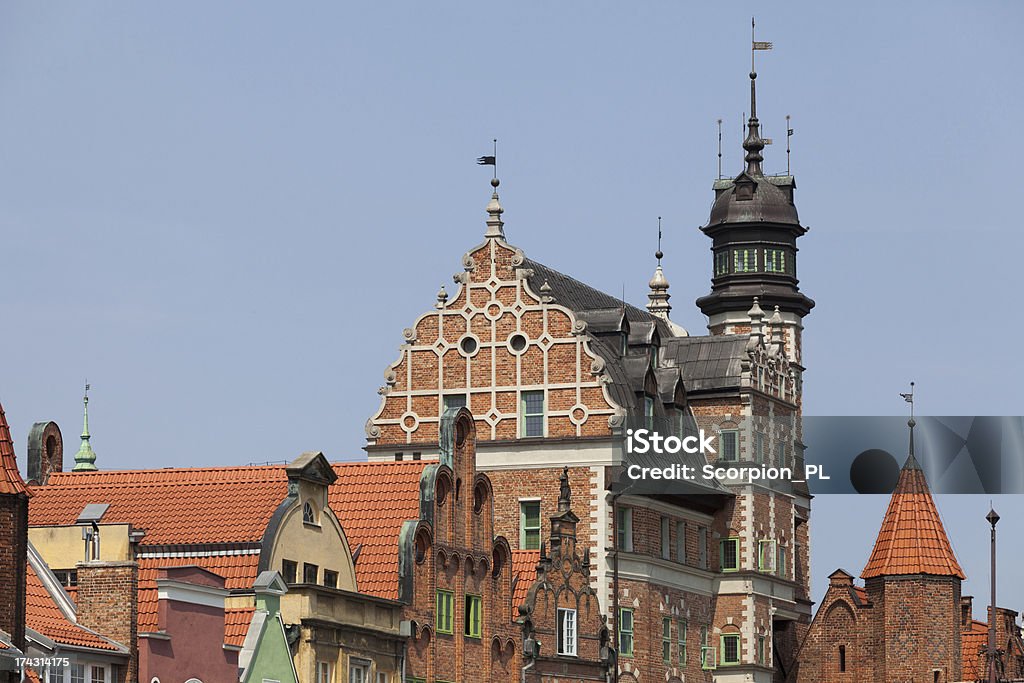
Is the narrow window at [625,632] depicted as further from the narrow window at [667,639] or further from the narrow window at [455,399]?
the narrow window at [455,399]

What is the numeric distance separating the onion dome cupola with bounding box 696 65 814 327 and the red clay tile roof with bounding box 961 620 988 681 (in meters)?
14.9

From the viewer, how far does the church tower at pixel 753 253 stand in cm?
11756

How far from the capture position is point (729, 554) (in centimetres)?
9750

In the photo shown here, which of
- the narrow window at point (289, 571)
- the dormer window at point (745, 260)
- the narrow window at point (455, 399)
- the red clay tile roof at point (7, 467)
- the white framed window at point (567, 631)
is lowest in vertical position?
the white framed window at point (567, 631)

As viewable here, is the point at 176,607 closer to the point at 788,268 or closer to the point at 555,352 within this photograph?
the point at 555,352

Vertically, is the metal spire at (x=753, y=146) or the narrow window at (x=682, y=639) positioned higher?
the metal spire at (x=753, y=146)

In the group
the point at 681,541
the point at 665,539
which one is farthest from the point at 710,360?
the point at 665,539

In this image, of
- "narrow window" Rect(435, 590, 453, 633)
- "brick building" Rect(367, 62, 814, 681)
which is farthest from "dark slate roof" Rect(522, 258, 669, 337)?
"narrow window" Rect(435, 590, 453, 633)

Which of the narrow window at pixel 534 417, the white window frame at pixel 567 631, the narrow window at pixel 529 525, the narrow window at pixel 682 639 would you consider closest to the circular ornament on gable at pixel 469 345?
the narrow window at pixel 534 417

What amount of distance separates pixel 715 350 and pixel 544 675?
21.1 m

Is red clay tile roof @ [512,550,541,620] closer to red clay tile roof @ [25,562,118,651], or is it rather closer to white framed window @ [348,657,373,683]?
white framed window @ [348,657,373,683]

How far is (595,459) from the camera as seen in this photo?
90.5m

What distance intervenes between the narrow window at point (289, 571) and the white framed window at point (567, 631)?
579 inches

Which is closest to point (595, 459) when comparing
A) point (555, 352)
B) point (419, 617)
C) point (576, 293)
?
point (555, 352)
